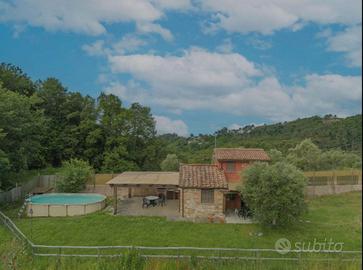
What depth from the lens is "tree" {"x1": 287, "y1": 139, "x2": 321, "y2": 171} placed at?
27.3m

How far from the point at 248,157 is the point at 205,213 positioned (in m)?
5.41

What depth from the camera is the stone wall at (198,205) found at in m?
19.4

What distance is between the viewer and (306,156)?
29.1 metres

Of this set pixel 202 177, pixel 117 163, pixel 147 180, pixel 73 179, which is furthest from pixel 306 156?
pixel 73 179

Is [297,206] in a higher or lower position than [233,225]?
higher

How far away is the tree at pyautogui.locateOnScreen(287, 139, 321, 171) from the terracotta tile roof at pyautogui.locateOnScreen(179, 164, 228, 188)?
31.7ft

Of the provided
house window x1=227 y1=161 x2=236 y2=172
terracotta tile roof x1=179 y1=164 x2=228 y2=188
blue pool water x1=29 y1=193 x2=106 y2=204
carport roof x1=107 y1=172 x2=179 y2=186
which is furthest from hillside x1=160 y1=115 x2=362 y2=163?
blue pool water x1=29 y1=193 x2=106 y2=204

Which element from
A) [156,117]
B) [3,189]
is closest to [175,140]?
[156,117]

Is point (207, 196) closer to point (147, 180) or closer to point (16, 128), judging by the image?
point (147, 180)

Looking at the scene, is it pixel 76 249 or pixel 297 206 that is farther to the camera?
pixel 297 206

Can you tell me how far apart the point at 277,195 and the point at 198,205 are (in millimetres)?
4812

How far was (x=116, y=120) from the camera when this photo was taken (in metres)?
35.5

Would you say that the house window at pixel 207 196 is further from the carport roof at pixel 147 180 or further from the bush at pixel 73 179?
the bush at pixel 73 179

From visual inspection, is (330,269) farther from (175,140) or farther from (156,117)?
(175,140)
